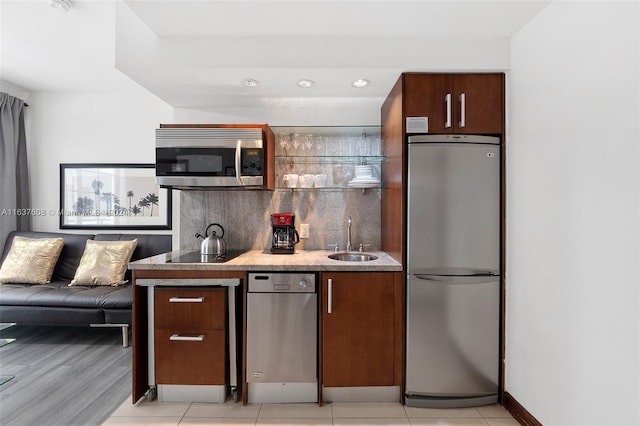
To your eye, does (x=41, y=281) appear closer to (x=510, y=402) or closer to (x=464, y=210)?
(x=464, y=210)

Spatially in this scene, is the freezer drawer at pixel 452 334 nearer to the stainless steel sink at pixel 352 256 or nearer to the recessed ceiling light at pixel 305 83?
the stainless steel sink at pixel 352 256

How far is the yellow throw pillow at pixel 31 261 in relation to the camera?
336 centimetres

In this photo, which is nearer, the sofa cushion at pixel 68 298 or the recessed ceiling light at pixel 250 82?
the recessed ceiling light at pixel 250 82

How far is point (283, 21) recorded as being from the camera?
1.98 metres

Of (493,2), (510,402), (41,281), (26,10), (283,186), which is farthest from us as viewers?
(41,281)

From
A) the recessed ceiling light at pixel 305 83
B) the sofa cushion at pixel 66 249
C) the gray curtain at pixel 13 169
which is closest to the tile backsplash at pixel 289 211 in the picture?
the recessed ceiling light at pixel 305 83

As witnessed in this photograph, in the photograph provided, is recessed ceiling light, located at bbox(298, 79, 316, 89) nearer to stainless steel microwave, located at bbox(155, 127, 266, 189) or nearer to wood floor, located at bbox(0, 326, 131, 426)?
stainless steel microwave, located at bbox(155, 127, 266, 189)

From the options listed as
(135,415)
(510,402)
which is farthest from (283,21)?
(510,402)

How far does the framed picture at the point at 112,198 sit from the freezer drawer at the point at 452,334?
9.66 ft

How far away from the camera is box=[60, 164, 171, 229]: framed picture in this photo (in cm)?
389

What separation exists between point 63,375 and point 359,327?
2.23m

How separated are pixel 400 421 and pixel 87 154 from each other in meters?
4.07

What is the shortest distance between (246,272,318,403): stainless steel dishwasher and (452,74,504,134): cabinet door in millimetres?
1384

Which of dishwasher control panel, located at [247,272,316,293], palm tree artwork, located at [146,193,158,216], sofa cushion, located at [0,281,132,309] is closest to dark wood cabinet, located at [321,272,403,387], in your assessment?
dishwasher control panel, located at [247,272,316,293]
